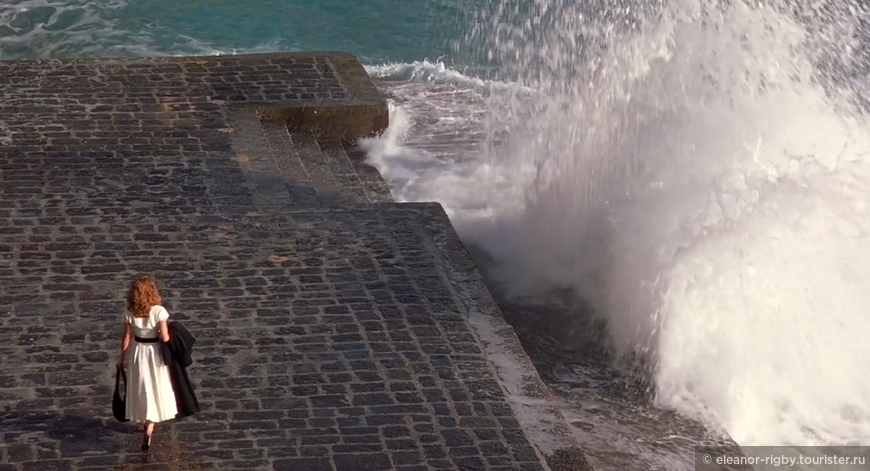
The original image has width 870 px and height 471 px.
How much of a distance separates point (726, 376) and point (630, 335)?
0.81 metres

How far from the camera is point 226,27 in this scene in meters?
19.5

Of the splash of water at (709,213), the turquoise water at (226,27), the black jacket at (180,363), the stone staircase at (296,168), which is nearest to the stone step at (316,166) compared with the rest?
Answer: the stone staircase at (296,168)

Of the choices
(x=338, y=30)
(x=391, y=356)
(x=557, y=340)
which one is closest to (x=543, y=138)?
(x=557, y=340)

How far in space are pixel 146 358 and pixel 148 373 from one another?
8 cm

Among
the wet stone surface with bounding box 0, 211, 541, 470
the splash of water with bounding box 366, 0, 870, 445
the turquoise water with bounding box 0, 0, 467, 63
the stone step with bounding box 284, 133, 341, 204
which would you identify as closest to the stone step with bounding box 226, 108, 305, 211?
the stone step with bounding box 284, 133, 341, 204

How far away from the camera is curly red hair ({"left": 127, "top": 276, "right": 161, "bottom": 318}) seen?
635cm

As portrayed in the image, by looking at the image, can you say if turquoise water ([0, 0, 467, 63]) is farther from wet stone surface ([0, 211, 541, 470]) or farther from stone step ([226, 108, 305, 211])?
wet stone surface ([0, 211, 541, 470])

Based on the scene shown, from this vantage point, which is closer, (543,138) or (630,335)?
(630,335)

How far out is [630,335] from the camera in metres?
9.09

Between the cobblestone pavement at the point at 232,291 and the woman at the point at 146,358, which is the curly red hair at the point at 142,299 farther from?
the cobblestone pavement at the point at 232,291

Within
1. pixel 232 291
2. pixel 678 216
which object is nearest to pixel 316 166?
pixel 232 291

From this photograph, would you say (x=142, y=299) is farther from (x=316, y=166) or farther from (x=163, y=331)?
(x=316, y=166)

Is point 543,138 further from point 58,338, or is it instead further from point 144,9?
point 144,9

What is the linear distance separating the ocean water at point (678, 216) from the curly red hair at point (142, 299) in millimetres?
2983
